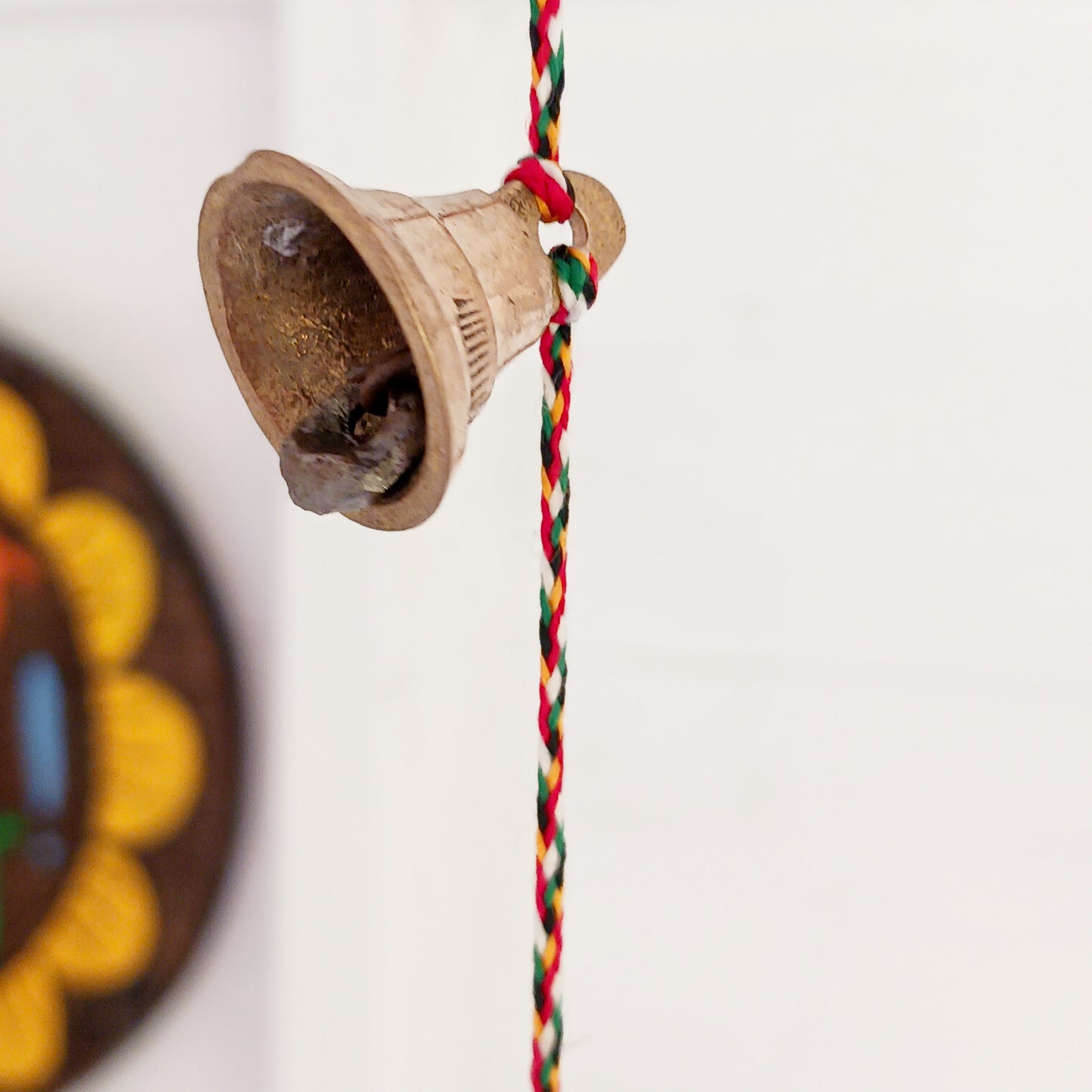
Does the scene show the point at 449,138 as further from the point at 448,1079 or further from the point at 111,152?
the point at 448,1079

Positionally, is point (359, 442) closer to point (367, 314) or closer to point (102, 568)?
point (367, 314)

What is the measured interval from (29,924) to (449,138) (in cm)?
70

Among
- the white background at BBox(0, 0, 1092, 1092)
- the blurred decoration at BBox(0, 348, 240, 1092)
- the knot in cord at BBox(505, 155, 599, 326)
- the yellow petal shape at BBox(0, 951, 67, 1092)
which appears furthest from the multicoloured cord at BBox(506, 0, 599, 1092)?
the yellow petal shape at BBox(0, 951, 67, 1092)

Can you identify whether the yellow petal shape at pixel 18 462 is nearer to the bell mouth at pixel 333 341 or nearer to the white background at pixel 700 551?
the white background at pixel 700 551

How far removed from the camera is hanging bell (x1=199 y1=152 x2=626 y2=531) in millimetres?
267

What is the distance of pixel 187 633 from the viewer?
2.24ft

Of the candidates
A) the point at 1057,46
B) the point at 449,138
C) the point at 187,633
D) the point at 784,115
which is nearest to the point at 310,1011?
the point at 187,633

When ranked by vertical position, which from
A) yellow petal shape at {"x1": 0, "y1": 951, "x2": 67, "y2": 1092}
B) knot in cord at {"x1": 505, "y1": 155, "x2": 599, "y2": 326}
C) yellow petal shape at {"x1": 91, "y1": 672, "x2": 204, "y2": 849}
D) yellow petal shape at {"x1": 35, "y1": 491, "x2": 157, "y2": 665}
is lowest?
yellow petal shape at {"x1": 0, "y1": 951, "x2": 67, "y2": 1092}

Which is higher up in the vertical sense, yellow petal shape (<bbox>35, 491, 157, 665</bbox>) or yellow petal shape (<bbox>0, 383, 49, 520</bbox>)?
yellow petal shape (<bbox>0, 383, 49, 520</bbox>)

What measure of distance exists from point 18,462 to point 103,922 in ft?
1.22

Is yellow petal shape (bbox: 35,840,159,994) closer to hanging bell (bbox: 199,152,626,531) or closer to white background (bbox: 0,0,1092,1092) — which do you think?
white background (bbox: 0,0,1092,1092)

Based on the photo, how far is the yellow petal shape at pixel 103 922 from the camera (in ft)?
2.26

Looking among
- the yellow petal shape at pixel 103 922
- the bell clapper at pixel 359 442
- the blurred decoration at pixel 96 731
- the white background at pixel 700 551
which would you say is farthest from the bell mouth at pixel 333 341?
the yellow petal shape at pixel 103 922

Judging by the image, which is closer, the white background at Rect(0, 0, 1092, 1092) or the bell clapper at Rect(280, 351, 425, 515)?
the bell clapper at Rect(280, 351, 425, 515)
